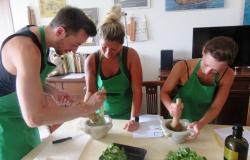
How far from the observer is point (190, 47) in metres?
2.58

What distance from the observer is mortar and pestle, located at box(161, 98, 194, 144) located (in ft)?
3.24

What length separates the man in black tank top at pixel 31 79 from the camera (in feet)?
2.61

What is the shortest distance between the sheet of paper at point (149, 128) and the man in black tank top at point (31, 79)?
269 millimetres

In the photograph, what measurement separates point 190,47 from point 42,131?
1965 millimetres

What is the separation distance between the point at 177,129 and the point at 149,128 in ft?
0.61

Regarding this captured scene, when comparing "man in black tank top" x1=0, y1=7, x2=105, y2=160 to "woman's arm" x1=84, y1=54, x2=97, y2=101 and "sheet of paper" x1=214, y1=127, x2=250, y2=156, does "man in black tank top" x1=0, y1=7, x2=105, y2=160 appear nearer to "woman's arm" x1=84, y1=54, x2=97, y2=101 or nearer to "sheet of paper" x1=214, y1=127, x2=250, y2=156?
"woman's arm" x1=84, y1=54, x2=97, y2=101

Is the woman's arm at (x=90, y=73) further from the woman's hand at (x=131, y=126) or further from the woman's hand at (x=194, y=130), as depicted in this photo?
the woman's hand at (x=194, y=130)

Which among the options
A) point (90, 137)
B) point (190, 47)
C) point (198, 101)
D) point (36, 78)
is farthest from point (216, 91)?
point (190, 47)

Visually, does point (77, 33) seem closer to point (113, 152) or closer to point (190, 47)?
point (113, 152)

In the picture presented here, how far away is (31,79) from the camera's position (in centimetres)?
79

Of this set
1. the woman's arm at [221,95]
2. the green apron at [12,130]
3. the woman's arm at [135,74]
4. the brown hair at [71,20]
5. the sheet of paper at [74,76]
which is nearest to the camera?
the brown hair at [71,20]

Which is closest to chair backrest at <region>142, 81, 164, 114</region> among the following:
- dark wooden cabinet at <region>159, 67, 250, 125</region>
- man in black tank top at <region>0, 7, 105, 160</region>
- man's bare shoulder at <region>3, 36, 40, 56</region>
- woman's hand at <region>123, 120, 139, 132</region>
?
dark wooden cabinet at <region>159, 67, 250, 125</region>

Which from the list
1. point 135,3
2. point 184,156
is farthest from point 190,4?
point 184,156

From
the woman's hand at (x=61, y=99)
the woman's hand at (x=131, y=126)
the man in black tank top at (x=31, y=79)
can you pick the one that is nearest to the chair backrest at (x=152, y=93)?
the woman's hand at (x=131, y=126)
